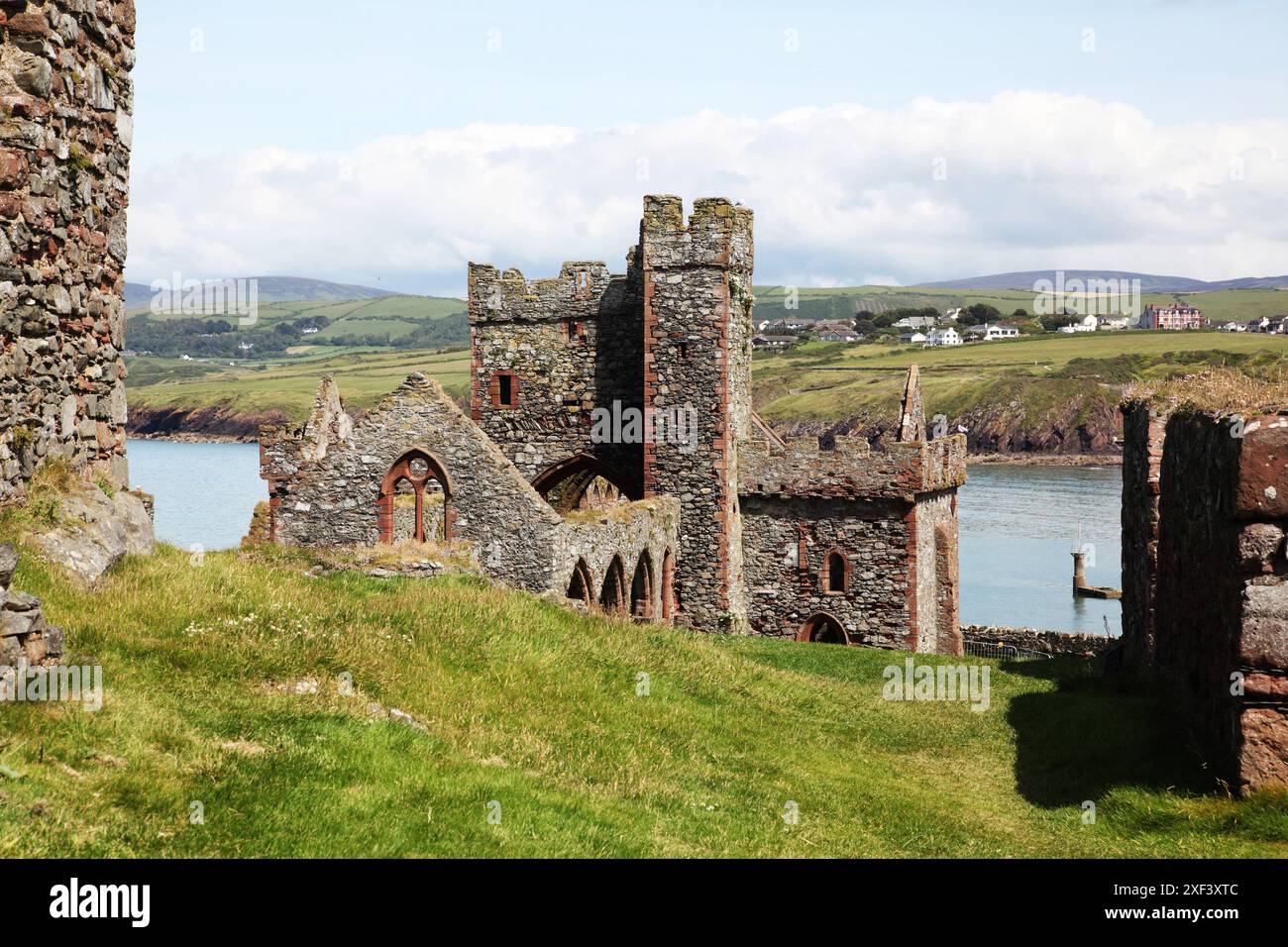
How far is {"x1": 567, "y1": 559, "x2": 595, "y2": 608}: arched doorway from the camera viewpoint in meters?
23.2

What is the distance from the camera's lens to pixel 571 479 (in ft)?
104

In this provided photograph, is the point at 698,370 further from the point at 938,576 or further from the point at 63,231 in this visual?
the point at 63,231

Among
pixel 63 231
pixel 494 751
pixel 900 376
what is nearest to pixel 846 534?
pixel 494 751

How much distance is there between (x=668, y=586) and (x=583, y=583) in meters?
4.90

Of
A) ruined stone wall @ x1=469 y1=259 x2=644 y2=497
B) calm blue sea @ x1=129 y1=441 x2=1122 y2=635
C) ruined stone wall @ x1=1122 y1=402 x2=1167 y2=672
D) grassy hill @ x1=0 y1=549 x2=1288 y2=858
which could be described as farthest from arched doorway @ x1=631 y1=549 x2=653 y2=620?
calm blue sea @ x1=129 y1=441 x2=1122 y2=635

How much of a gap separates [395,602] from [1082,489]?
9699cm

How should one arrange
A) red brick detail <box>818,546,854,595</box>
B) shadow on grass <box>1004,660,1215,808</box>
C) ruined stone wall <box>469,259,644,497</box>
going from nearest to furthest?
shadow on grass <box>1004,660,1215,808</box> → red brick detail <box>818,546,854,595</box> → ruined stone wall <box>469,259,644,497</box>

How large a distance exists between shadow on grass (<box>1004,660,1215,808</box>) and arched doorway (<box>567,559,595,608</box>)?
26.9 ft

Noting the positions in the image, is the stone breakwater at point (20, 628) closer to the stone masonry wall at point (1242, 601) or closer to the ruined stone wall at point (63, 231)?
the ruined stone wall at point (63, 231)

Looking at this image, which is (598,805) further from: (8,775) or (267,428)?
(267,428)

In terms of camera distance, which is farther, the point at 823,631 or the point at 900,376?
the point at 900,376

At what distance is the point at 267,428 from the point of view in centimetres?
2311

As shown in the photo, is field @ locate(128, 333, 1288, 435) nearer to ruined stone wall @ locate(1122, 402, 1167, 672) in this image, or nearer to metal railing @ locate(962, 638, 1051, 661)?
metal railing @ locate(962, 638, 1051, 661)
